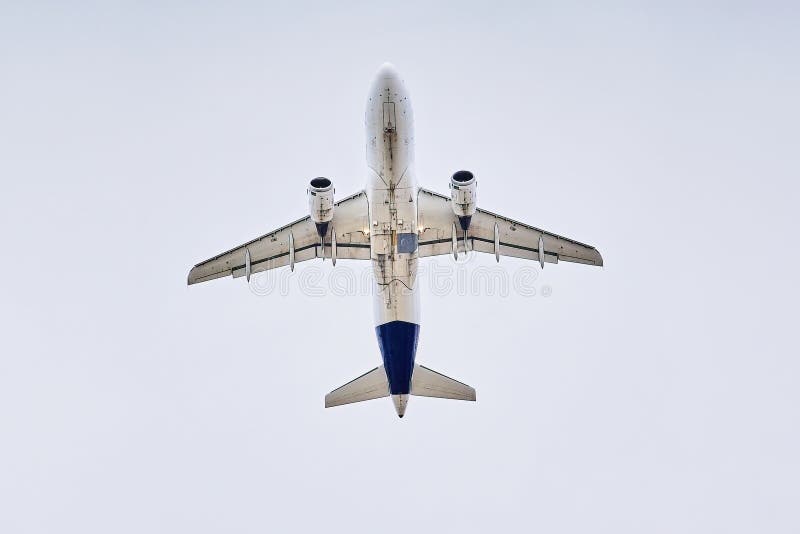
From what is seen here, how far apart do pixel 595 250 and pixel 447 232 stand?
20.9ft

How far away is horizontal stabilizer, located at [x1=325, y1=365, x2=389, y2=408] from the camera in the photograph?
4141 centimetres

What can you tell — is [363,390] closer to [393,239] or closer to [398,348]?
[398,348]

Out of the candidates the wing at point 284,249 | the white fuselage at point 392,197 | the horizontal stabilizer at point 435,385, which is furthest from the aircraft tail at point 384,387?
the wing at point 284,249

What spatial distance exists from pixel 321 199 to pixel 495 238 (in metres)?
8.23

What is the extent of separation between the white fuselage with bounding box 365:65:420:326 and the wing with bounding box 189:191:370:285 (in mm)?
2687

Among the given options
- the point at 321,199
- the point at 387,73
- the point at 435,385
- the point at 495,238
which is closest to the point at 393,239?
the point at 321,199

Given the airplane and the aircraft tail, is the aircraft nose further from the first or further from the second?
the aircraft tail

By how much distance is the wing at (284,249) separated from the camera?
3997cm

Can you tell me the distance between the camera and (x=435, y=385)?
41531mm

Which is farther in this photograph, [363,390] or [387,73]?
[363,390]

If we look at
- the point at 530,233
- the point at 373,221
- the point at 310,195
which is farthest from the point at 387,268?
the point at 530,233

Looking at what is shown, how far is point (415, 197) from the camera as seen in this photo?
120ft

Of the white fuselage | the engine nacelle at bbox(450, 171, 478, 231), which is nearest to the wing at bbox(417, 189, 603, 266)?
the white fuselage

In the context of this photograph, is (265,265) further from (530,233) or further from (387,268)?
(530,233)
